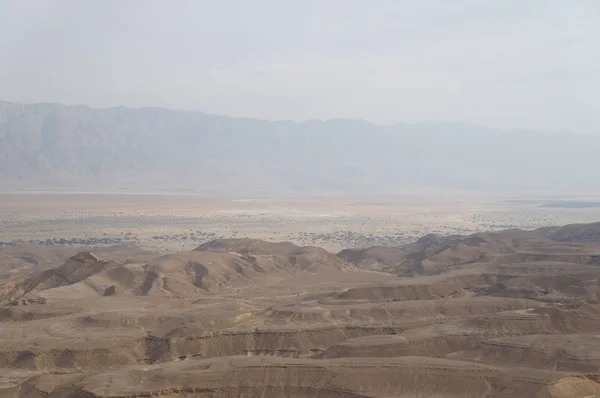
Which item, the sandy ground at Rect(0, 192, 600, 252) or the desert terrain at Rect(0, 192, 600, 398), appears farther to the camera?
the sandy ground at Rect(0, 192, 600, 252)

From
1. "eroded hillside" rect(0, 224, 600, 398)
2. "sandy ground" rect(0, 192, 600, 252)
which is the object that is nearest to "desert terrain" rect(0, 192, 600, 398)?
"eroded hillside" rect(0, 224, 600, 398)

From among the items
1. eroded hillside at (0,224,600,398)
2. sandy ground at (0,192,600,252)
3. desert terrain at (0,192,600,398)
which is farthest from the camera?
sandy ground at (0,192,600,252)

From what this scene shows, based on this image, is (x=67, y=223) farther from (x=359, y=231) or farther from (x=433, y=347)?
(x=433, y=347)

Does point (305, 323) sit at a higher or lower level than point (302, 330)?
higher

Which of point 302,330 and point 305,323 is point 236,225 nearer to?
point 305,323

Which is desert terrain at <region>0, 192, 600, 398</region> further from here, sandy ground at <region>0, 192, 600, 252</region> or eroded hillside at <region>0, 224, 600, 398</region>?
sandy ground at <region>0, 192, 600, 252</region>

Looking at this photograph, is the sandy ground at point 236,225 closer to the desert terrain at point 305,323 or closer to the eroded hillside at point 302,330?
the desert terrain at point 305,323

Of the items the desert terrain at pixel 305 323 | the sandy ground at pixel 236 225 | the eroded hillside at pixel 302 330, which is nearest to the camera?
the eroded hillside at pixel 302 330

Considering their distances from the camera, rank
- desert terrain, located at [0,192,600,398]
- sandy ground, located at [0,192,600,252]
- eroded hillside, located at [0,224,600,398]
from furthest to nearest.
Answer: sandy ground, located at [0,192,600,252], desert terrain, located at [0,192,600,398], eroded hillside, located at [0,224,600,398]

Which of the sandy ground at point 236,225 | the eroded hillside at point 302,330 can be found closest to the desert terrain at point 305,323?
the eroded hillside at point 302,330

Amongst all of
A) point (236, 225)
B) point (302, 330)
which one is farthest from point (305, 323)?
point (236, 225)
